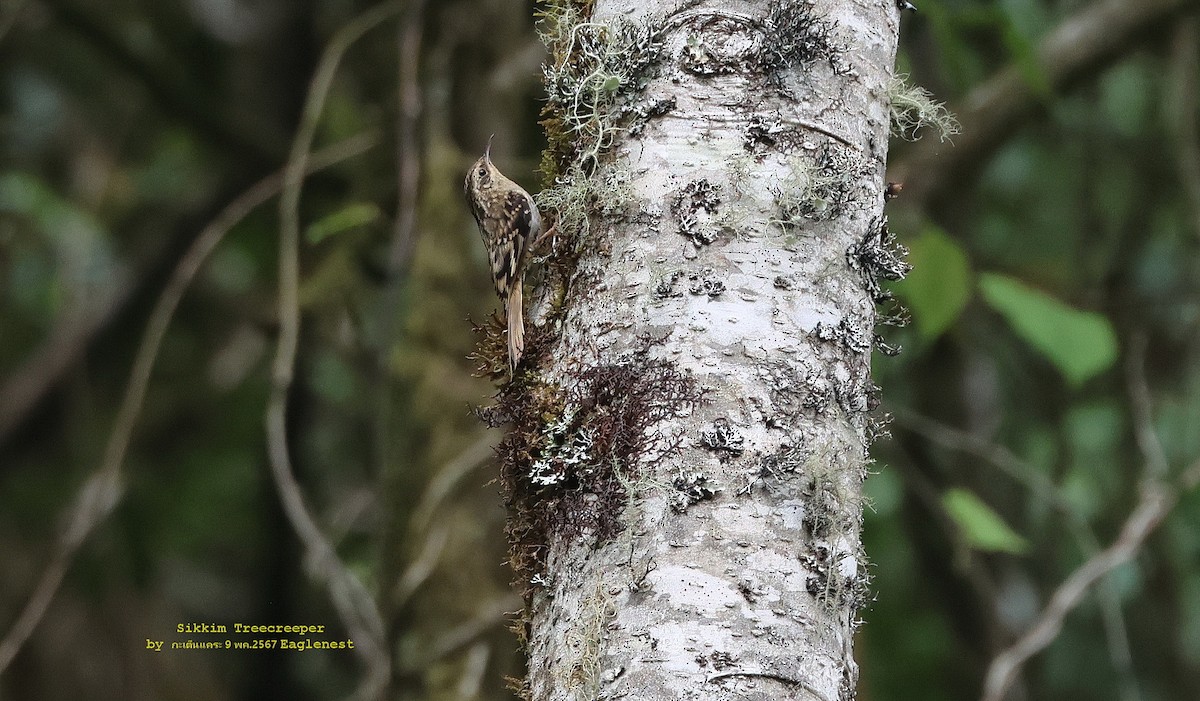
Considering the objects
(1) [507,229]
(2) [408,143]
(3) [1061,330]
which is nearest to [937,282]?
(3) [1061,330]

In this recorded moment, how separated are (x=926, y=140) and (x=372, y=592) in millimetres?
2471

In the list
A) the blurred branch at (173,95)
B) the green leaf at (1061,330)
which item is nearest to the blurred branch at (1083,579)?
the green leaf at (1061,330)

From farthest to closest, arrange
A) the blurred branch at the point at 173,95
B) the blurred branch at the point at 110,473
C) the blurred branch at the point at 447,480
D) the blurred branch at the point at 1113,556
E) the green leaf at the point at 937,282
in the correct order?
the blurred branch at the point at 173,95 → the blurred branch at the point at 447,480 → the blurred branch at the point at 1113,556 → the green leaf at the point at 937,282 → the blurred branch at the point at 110,473

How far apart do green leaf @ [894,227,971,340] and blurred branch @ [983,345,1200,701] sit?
91cm

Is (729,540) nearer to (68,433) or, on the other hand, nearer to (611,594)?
(611,594)

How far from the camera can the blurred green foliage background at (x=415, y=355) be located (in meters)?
3.78

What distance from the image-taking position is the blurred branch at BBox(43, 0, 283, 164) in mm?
4691

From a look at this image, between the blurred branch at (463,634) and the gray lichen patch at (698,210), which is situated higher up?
the gray lichen patch at (698,210)

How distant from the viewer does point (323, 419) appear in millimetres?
6484

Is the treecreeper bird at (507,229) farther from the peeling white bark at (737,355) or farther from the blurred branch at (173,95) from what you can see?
the blurred branch at (173,95)

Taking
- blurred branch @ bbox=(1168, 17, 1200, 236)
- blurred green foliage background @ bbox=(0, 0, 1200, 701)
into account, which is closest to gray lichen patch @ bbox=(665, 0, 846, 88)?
blurred green foliage background @ bbox=(0, 0, 1200, 701)

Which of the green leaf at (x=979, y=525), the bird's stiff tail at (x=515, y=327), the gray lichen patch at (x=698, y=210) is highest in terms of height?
the green leaf at (x=979, y=525)

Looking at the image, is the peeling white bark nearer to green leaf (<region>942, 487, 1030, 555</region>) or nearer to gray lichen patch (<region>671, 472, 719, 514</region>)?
gray lichen patch (<region>671, 472, 719, 514</region>)

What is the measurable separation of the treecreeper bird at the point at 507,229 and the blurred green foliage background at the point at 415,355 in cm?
98
